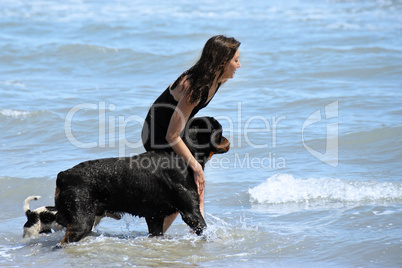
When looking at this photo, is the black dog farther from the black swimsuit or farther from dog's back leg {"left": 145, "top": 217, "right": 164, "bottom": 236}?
dog's back leg {"left": 145, "top": 217, "right": 164, "bottom": 236}

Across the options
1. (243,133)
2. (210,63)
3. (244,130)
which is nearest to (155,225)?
(210,63)

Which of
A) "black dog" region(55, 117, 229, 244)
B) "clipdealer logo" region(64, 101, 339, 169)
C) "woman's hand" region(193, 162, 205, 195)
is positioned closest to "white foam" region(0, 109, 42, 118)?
"clipdealer logo" region(64, 101, 339, 169)

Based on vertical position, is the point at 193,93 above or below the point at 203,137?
above

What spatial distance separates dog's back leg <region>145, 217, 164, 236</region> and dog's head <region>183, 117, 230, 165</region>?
0.68 m

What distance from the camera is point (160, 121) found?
4488mm

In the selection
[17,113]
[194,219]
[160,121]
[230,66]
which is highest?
[230,66]

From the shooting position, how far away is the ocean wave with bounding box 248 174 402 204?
6.00 m

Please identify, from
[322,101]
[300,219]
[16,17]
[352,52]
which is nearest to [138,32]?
[16,17]

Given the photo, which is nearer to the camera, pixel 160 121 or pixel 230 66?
pixel 230 66

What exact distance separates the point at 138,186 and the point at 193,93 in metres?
0.85

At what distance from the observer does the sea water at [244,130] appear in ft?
15.7

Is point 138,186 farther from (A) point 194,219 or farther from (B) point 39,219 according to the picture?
(B) point 39,219

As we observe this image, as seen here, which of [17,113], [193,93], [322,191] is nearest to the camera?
[193,93]

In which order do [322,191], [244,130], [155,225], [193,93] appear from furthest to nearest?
[244,130] → [322,191] → [155,225] → [193,93]
